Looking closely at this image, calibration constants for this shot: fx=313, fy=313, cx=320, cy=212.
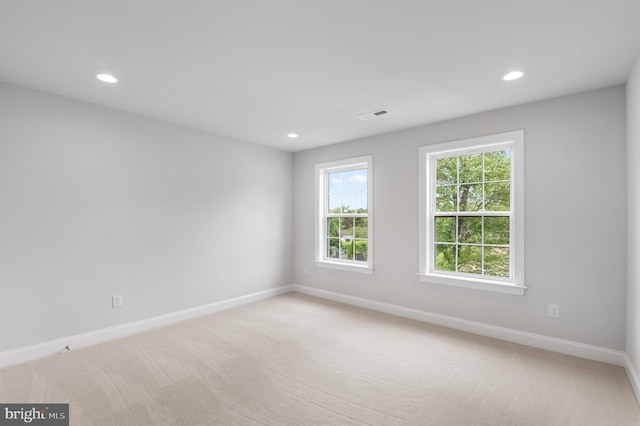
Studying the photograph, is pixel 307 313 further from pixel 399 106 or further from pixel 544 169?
pixel 544 169

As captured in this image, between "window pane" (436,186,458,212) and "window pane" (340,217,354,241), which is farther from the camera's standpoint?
"window pane" (340,217,354,241)

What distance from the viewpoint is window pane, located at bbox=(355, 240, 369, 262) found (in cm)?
485

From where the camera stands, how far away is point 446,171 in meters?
4.04

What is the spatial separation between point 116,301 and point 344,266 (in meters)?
3.03

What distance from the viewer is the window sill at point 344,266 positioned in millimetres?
4648

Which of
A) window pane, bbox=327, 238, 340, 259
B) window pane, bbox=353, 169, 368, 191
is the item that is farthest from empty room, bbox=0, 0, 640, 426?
window pane, bbox=327, 238, 340, 259

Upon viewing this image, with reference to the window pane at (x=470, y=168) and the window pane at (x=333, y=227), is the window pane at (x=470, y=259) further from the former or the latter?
the window pane at (x=333, y=227)

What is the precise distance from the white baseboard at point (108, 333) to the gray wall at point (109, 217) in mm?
65

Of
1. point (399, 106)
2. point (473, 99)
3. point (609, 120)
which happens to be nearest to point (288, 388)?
point (399, 106)

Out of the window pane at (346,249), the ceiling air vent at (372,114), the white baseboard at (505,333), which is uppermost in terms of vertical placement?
the ceiling air vent at (372,114)

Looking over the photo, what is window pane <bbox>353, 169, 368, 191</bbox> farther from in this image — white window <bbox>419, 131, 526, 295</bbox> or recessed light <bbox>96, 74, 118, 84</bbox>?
recessed light <bbox>96, 74, 118, 84</bbox>

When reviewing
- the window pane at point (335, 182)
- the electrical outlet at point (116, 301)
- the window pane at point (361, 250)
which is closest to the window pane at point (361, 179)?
the window pane at point (335, 182)

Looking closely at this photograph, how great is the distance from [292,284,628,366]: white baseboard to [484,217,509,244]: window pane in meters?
0.96

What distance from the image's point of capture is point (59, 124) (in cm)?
314
